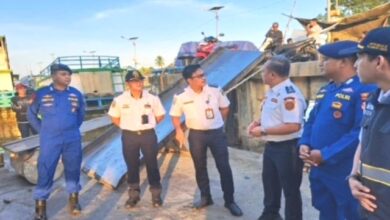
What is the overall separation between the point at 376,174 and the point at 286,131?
189 centimetres

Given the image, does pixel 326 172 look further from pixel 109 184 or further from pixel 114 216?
pixel 109 184

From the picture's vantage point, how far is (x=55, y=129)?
4.48 meters

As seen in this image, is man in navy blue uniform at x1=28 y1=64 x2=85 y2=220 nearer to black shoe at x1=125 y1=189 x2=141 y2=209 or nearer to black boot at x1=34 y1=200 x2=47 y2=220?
black boot at x1=34 y1=200 x2=47 y2=220

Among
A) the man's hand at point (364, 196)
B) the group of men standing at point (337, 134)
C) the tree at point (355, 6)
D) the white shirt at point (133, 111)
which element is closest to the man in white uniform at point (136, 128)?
the white shirt at point (133, 111)

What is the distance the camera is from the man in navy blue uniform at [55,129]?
4.48 metres

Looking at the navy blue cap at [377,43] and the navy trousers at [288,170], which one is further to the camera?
the navy trousers at [288,170]

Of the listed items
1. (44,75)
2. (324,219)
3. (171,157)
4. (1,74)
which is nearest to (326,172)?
(324,219)

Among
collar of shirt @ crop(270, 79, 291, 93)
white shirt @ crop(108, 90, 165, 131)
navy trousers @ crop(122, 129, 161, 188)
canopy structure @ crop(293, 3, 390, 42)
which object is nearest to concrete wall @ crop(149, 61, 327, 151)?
canopy structure @ crop(293, 3, 390, 42)

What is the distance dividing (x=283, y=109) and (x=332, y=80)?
0.77 meters

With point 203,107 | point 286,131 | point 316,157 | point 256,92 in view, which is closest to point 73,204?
point 203,107

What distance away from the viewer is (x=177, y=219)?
443 cm

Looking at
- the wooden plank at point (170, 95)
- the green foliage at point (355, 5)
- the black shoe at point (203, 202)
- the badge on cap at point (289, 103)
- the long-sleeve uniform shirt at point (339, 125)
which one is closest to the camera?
the long-sleeve uniform shirt at point (339, 125)

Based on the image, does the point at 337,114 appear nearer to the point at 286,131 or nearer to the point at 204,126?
the point at 286,131

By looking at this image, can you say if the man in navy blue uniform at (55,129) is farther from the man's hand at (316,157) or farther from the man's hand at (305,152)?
the man's hand at (316,157)
